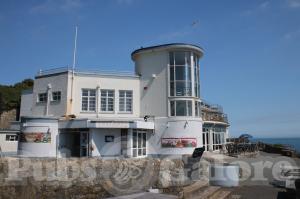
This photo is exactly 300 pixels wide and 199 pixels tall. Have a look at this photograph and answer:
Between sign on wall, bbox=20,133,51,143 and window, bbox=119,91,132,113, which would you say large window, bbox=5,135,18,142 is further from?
window, bbox=119,91,132,113

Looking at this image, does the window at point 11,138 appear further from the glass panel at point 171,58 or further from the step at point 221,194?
the step at point 221,194

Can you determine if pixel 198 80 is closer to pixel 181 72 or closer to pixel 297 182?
pixel 181 72

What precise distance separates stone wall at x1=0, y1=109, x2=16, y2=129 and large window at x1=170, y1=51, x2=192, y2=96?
22358 millimetres

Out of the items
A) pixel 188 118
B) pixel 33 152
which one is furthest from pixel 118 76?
pixel 33 152

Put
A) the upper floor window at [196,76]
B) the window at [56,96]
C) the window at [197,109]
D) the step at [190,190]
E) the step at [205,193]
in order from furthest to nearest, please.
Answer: the upper floor window at [196,76] < the window at [197,109] < the window at [56,96] < the step at [205,193] < the step at [190,190]

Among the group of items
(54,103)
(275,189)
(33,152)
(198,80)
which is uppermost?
(198,80)

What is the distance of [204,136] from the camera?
3150cm

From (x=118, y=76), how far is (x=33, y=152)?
9.78m

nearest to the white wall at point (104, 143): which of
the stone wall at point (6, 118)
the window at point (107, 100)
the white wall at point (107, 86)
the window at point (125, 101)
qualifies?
the white wall at point (107, 86)

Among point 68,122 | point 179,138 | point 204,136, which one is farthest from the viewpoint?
point 204,136

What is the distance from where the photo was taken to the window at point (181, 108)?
27672mm

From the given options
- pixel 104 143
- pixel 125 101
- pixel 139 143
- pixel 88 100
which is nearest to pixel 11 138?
pixel 88 100

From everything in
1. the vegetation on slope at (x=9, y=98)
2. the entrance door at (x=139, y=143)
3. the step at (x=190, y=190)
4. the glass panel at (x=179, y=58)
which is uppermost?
the glass panel at (x=179, y=58)

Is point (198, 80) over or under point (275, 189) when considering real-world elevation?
over
